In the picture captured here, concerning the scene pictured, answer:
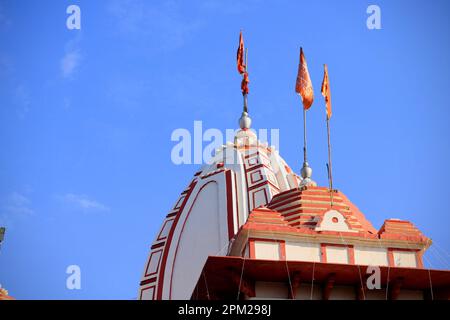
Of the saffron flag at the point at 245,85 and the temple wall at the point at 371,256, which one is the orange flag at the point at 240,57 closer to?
the saffron flag at the point at 245,85

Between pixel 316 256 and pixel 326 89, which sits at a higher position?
pixel 326 89

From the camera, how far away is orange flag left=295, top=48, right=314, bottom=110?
28.7m

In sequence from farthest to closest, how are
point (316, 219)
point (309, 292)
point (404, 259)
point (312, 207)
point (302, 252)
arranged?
point (312, 207) → point (316, 219) → point (404, 259) → point (302, 252) → point (309, 292)


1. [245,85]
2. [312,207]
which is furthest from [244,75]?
[312,207]

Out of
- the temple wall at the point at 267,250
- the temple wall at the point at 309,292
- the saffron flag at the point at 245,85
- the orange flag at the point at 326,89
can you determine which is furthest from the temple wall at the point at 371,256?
the saffron flag at the point at 245,85

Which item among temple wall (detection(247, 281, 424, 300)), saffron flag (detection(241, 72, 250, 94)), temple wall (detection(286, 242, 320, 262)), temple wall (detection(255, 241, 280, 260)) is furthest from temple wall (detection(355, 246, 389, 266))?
saffron flag (detection(241, 72, 250, 94))

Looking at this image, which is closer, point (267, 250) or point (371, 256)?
point (267, 250)

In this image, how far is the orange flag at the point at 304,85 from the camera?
94.1ft

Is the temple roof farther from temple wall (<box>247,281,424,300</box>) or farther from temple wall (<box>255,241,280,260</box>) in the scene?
temple wall (<box>247,281,424,300</box>)

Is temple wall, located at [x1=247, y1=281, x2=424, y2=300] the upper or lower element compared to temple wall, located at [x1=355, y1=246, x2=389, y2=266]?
lower

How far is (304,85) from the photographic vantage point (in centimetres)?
2883

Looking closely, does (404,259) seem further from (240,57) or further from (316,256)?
(240,57)
